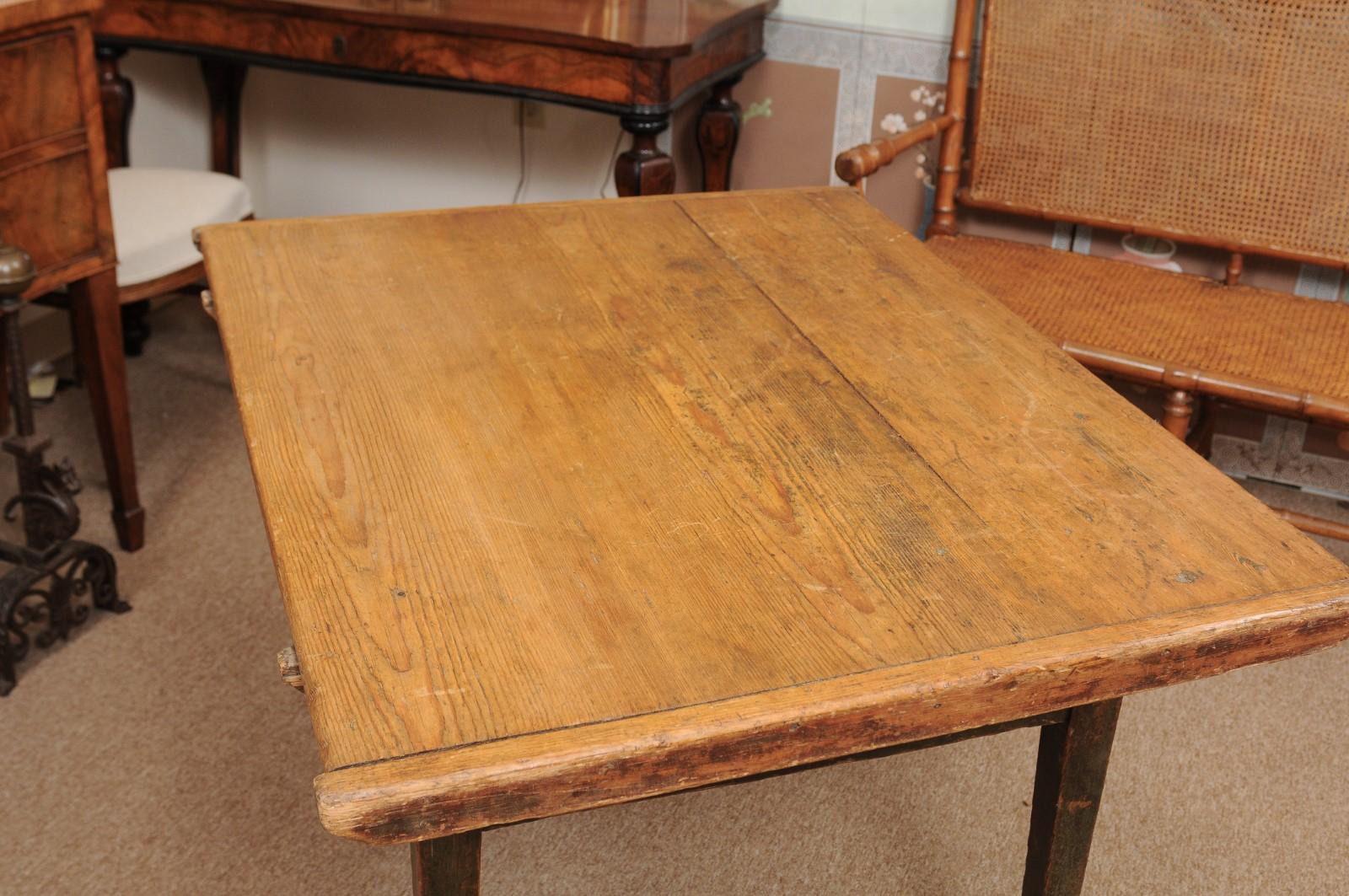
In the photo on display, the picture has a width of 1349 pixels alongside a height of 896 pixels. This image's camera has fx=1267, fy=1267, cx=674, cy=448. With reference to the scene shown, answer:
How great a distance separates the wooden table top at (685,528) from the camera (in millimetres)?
863

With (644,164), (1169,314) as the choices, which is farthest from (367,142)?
(1169,314)

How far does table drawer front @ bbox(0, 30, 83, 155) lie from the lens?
1.83 m

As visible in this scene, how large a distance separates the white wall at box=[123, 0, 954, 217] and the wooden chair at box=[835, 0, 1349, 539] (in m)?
0.96

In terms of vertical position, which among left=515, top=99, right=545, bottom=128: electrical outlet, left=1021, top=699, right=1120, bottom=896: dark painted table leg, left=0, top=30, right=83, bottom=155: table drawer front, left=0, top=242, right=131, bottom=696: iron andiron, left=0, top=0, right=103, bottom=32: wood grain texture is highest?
left=0, top=0, right=103, bottom=32: wood grain texture

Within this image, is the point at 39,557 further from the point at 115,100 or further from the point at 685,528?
the point at 685,528

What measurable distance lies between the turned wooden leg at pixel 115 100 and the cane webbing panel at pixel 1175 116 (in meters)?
1.76

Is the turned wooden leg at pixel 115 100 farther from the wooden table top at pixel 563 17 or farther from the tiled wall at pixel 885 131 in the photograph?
the tiled wall at pixel 885 131

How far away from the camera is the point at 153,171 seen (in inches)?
98.7

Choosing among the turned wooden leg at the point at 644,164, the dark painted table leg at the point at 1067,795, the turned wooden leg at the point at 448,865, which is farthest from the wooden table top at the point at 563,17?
the turned wooden leg at the point at 448,865

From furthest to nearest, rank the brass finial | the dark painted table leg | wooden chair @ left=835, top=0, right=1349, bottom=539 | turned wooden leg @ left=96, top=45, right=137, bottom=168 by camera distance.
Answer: turned wooden leg @ left=96, top=45, right=137, bottom=168 < wooden chair @ left=835, top=0, right=1349, bottom=539 < the brass finial < the dark painted table leg

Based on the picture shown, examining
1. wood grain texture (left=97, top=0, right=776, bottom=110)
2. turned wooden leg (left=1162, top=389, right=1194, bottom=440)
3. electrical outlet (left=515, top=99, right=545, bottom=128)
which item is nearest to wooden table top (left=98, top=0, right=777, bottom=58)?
wood grain texture (left=97, top=0, right=776, bottom=110)

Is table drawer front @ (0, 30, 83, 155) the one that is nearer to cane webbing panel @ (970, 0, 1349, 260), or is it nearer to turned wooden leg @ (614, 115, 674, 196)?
turned wooden leg @ (614, 115, 674, 196)

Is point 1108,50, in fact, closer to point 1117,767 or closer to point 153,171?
point 1117,767

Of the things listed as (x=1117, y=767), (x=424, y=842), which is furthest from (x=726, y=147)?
(x=424, y=842)
